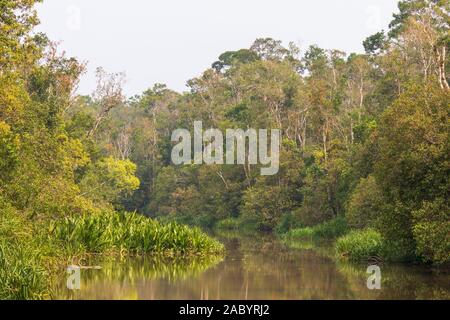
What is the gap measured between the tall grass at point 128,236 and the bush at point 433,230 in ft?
27.5

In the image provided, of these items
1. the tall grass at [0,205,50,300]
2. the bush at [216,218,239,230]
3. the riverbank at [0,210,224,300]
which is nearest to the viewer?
the tall grass at [0,205,50,300]

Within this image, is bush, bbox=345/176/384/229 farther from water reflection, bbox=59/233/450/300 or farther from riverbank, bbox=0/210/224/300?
riverbank, bbox=0/210/224/300

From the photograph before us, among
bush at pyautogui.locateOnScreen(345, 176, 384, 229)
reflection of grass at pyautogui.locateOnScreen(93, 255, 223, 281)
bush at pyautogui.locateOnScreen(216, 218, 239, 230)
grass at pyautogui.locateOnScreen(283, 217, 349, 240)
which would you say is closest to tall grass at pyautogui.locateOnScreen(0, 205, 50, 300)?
reflection of grass at pyautogui.locateOnScreen(93, 255, 223, 281)

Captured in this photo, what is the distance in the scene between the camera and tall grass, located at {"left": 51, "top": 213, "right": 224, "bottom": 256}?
73.5 feet

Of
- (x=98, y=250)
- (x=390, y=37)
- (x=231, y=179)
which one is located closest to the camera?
(x=98, y=250)

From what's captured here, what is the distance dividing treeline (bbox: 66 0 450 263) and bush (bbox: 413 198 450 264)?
0.04 meters

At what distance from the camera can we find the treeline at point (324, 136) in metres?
20.1

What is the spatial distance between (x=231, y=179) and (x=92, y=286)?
36359 mm

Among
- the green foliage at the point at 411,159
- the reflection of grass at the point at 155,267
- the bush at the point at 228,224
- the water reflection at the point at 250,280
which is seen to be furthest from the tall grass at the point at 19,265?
the bush at the point at 228,224

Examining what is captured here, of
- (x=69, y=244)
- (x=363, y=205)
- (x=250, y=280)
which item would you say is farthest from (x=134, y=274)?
(x=363, y=205)
